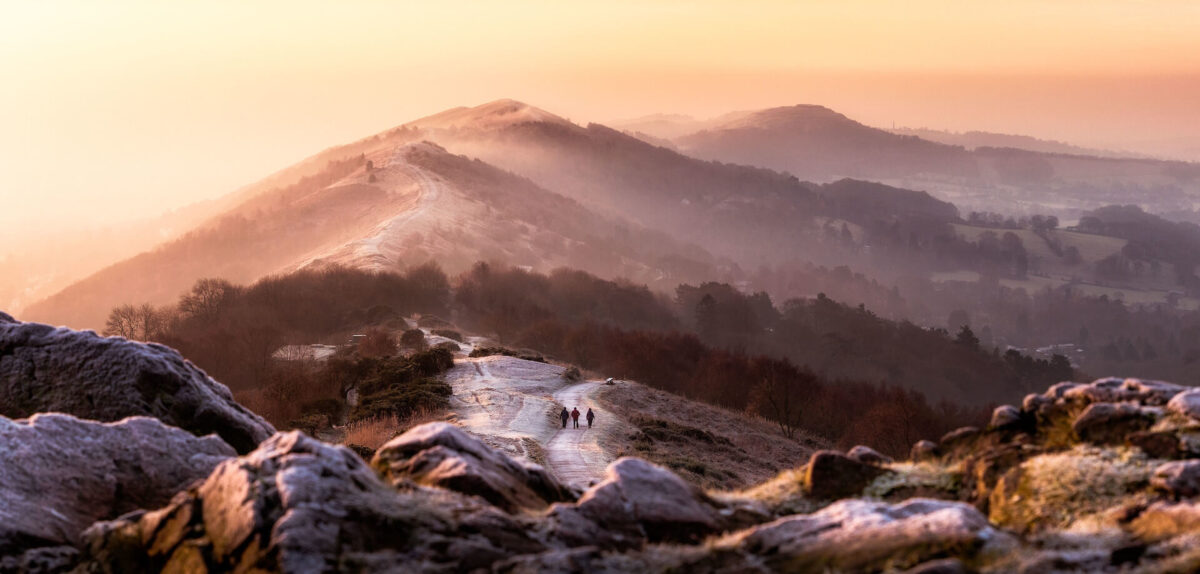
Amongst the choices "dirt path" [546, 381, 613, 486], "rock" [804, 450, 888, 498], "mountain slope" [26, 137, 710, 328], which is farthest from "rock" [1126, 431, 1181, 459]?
"mountain slope" [26, 137, 710, 328]

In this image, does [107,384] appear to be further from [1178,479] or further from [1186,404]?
[1186,404]

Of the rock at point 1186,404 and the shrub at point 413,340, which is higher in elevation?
the rock at point 1186,404

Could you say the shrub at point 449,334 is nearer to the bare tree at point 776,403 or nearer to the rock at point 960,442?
the bare tree at point 776,403

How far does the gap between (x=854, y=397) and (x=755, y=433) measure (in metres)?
32.7

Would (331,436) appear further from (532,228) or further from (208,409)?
(532,228)

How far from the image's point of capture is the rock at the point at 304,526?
1073 centimetres

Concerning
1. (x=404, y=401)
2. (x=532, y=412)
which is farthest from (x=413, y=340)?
(x=532, y=412)

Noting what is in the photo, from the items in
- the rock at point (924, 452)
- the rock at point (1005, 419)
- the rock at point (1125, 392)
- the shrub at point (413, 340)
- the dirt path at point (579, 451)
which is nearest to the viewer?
the rock at point (1125, 392)

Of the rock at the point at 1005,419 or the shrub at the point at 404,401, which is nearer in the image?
the rock at the point at 1005,419

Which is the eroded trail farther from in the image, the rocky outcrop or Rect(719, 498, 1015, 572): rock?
Rect(719, 498, 1015, 572): rock

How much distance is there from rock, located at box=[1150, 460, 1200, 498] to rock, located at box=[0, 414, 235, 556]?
13242mm

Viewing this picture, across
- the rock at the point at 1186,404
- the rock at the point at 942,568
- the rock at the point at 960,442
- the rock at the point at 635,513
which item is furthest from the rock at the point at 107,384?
the rock at the point at 1186,404

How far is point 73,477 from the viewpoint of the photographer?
539 inches

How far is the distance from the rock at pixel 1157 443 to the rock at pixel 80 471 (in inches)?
526
